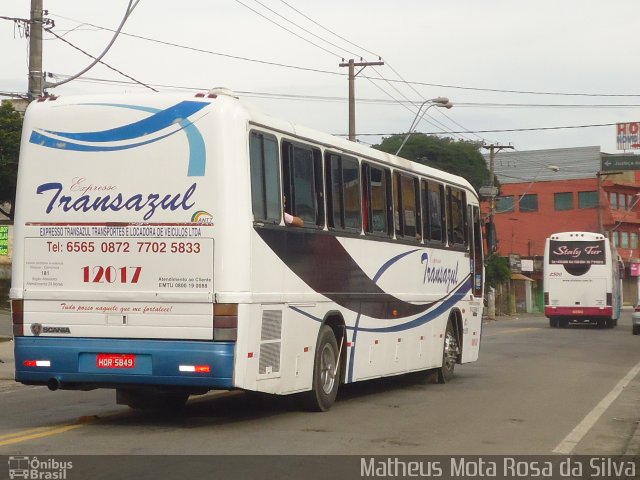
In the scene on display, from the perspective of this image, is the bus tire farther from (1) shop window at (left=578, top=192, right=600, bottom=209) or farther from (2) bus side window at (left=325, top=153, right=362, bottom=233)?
(1) shop window at (left=578, top=192, right=600, bottom=209)

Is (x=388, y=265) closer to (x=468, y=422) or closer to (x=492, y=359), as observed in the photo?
(x=468, y=422)

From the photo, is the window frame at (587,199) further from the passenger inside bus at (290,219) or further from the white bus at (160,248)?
the passenger inside bus at (290,219)

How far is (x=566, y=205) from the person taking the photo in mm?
89375

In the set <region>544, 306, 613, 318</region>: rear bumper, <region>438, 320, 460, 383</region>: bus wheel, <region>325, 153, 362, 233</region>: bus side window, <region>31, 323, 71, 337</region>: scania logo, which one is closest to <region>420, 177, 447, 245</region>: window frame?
<region>438, 320, 460, 383</region>: bus wheel

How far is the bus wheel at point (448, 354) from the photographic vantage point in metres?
18.4

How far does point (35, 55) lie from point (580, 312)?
3298 centimetres

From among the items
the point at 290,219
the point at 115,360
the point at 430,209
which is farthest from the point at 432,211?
the point at 115,360

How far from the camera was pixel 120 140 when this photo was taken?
11.5 m

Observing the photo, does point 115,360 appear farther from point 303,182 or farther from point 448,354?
point 448,354

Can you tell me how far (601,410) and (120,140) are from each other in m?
7.13

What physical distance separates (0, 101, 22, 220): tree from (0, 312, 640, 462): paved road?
97.7 ft

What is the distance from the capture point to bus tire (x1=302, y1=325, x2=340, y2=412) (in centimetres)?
1305

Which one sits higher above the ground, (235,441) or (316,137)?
(316,137)
